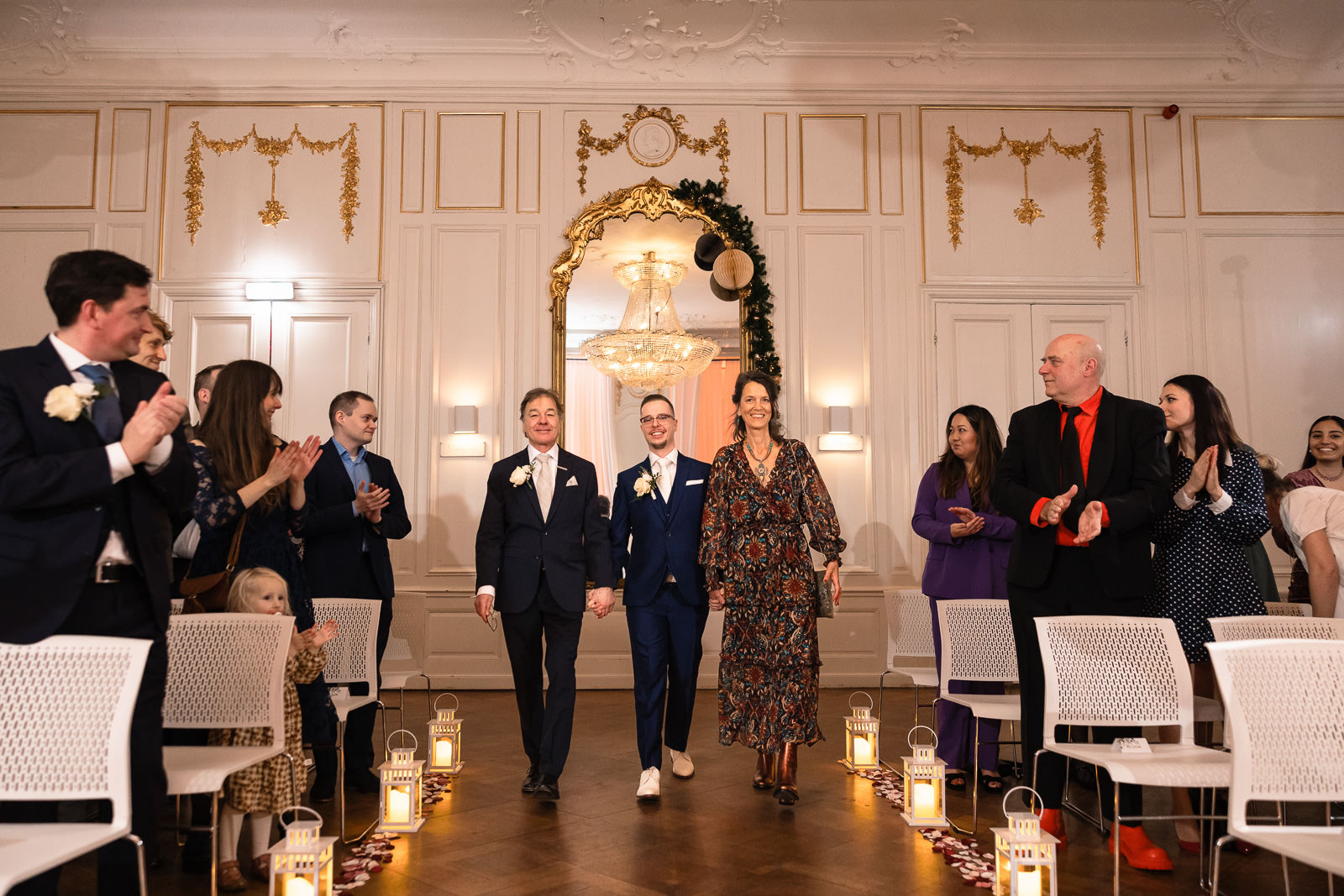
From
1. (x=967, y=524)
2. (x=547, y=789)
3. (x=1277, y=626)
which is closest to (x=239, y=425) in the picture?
(x=547, y=789)

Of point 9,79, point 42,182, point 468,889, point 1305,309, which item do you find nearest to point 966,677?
point 468,889

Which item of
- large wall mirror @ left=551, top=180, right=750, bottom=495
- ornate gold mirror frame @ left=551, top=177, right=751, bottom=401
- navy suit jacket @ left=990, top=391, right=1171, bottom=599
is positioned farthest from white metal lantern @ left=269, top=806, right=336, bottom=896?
ornate gold mirror frame @ left=551, top=177, right=751, bottom=401

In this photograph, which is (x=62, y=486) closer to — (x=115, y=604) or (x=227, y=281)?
(x=115, y=604)

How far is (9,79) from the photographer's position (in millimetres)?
7426

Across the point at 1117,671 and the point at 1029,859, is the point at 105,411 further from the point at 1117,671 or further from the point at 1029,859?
the point at 1117,671

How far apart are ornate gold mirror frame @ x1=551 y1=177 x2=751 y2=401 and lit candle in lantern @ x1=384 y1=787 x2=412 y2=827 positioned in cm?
410

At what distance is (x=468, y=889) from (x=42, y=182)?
688 centimetres

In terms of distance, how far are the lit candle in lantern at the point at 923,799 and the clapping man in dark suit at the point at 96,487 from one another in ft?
8.14

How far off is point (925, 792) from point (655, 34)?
5912mm

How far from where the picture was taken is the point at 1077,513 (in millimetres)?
3379

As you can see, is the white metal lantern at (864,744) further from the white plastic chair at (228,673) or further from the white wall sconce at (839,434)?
the white wall sconce at (839,434)

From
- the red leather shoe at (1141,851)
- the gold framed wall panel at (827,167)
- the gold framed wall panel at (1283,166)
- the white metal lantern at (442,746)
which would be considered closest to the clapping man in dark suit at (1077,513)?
the red leather shoe at (1141,851)

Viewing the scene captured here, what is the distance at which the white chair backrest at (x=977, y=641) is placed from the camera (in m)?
4.02

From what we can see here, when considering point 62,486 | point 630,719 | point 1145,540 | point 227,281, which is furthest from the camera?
point 227,281
